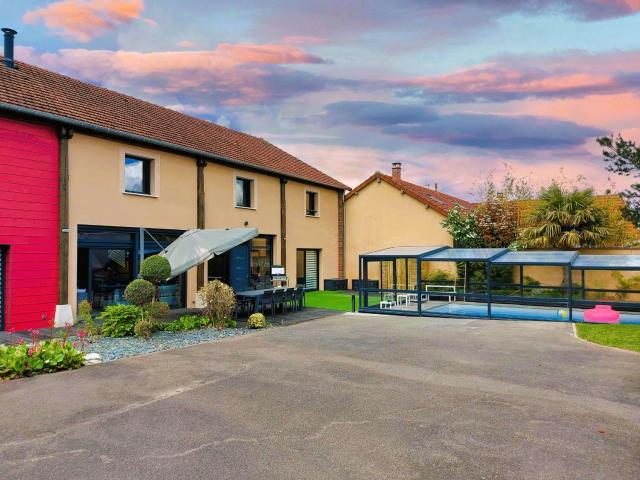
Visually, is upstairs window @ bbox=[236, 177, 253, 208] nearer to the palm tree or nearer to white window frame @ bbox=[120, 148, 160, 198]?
white window frame @ bbox=[120, 148, 160, 198]

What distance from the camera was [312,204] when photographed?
2406 centimetres

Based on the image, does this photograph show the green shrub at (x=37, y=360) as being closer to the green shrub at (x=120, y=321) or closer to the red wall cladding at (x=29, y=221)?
the green shrub at (x=120, y=321)

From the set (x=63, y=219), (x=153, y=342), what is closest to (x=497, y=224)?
(x=153, y=342)

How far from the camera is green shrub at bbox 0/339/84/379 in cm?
739

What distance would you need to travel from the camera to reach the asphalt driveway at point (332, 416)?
425 cm

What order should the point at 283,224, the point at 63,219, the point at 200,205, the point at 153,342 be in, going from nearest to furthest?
1. the point at 153,342
2. the point at 63,219
3. the point at 200,205
4. the point at 283,224

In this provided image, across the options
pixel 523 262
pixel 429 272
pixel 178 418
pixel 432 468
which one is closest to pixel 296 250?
pixel 429 272

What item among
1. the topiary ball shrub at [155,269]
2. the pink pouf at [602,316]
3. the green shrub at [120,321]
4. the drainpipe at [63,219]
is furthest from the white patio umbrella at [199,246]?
the pink pouf at [602,316]

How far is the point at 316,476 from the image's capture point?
4.05 m

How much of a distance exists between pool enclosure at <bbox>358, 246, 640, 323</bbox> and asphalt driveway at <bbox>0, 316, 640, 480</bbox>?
6.11 meters

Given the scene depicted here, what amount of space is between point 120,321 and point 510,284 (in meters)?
15.6

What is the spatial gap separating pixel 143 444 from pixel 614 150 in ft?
31.4

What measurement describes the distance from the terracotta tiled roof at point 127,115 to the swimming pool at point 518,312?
31.1 feet

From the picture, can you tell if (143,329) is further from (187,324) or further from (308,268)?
(308,268)
